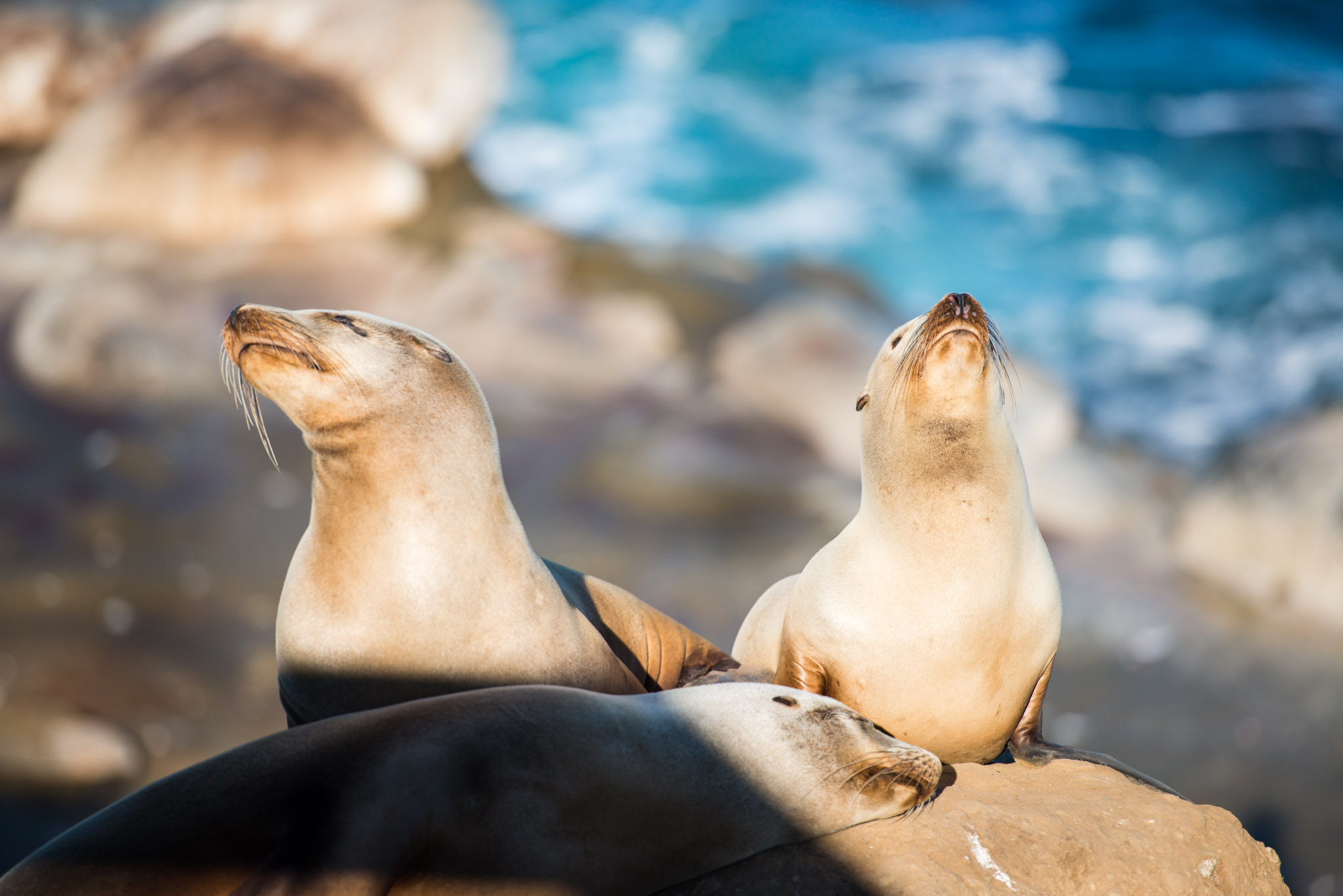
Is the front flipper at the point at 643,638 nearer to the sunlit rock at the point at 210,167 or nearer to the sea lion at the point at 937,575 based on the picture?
the sea lion at the point at 937,575

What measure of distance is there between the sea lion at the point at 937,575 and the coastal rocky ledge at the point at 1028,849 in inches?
11.2

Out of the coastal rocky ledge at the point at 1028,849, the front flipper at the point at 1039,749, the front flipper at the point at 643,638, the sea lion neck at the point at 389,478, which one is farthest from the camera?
the front flipper at the point at 643,638

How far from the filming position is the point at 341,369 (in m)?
2.93

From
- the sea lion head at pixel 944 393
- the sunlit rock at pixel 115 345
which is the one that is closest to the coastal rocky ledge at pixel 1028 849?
the sea lion head at pixel 944 393

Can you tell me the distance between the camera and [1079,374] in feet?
53.3

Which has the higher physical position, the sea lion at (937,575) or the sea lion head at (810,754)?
the sea lion at (937,575)

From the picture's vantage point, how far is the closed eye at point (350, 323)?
3.07 metres

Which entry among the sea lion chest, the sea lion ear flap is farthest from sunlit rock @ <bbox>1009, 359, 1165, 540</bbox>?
the sea lion ear flap

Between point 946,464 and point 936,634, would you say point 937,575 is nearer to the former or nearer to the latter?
point 936,634

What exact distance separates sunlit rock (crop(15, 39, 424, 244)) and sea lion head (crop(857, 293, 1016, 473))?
1157 centimetres

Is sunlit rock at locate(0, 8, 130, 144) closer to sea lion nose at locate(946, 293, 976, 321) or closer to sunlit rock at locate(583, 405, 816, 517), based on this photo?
sunlit rock at locate(583, 405, 816, 517)

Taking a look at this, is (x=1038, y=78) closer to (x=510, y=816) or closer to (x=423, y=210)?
(x=423, y=210)

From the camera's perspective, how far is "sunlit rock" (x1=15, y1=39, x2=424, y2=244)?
43.3 feet

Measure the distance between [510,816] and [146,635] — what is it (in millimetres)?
7546
